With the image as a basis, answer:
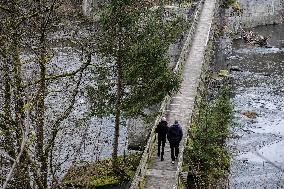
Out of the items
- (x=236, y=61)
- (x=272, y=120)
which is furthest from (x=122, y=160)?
(x=236, y=61)

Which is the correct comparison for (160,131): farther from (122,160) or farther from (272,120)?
(272,120)

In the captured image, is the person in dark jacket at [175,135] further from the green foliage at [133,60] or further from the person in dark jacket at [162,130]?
the green foliage at [133,60]

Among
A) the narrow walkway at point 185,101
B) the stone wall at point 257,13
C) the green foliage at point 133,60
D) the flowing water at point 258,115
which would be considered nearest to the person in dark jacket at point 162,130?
the narrow walkway at point 185,101

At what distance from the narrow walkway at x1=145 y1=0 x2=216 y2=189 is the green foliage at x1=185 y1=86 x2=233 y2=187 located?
2.31 feet

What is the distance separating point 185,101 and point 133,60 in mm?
5857

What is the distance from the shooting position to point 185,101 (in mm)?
29172

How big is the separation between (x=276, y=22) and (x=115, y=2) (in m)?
41.9

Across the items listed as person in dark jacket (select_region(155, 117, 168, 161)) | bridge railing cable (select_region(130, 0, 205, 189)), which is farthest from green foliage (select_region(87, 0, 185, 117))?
person in dark jacket (select_region(155, 117, 168, 161))

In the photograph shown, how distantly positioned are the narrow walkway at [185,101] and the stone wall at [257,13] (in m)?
8.62

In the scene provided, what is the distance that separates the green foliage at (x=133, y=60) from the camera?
23.8 metres

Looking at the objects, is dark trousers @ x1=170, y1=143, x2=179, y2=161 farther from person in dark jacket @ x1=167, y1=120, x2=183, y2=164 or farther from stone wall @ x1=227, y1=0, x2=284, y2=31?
stone wall @ x1=227, y1=0, x2=284, y2=31

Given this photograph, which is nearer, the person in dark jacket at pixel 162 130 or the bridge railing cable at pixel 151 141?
the bridge railing cable at pixel 151 141

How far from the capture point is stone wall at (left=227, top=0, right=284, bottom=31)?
59.6 meters

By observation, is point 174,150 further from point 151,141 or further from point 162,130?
point 162,130
